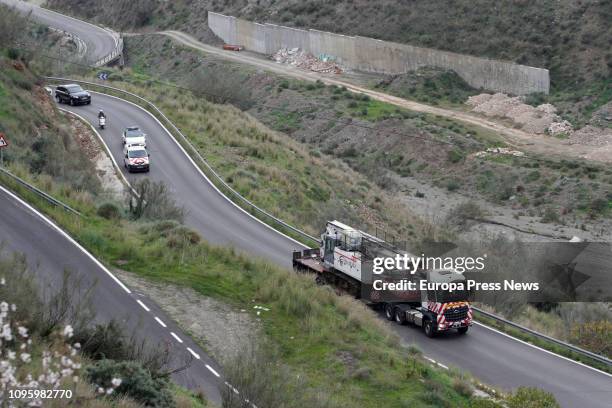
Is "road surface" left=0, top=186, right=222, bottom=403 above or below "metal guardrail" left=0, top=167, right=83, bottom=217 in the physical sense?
below

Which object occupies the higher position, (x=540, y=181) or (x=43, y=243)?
(x=43, y=243)

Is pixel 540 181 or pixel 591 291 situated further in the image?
pixel 540 181

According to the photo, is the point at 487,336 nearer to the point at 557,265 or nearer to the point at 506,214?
the point at 557,265

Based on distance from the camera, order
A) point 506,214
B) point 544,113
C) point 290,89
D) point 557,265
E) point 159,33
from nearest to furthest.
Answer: point 557,265, point 506,214, point 544,113, point 290,89, point 159,33

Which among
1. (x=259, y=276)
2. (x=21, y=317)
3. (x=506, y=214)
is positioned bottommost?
(x=506, y=214)

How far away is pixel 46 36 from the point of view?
115812mm

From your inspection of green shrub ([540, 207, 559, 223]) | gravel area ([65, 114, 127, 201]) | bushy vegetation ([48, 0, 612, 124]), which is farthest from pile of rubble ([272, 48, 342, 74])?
gravel area ([65, 114, 127, 201])

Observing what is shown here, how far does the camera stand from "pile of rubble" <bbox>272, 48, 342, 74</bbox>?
94.4 metres

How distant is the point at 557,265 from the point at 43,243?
23.6 m

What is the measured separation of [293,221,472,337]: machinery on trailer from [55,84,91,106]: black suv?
33.1 meters

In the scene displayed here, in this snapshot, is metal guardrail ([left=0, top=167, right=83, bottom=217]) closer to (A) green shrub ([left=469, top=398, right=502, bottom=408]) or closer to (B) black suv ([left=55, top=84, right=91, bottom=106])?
(A) green shrub ([left=469, top=398, right=502, bottom=408])

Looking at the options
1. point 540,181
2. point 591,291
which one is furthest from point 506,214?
point 591,291

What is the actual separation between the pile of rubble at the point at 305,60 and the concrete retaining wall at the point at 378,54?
69 centimetres

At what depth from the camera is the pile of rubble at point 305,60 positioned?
310ft
